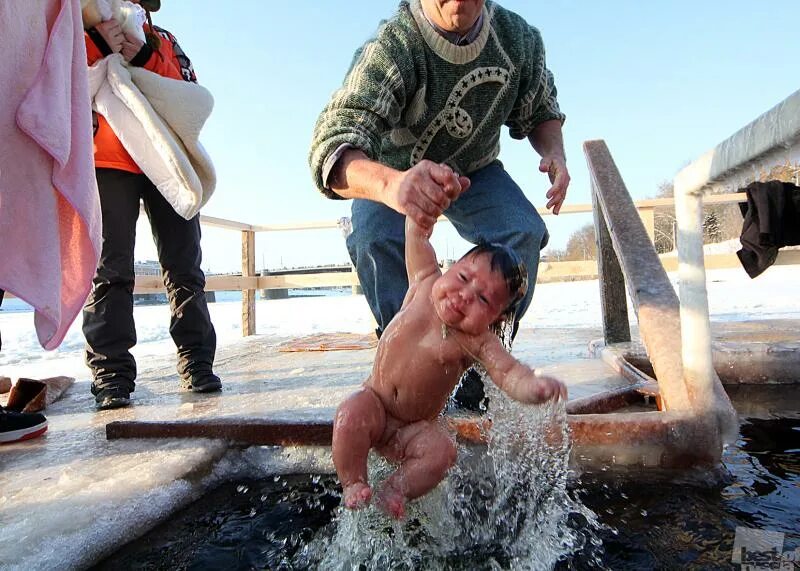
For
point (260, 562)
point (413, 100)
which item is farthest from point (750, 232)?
point (260, 562)

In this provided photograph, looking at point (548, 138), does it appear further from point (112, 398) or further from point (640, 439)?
point (112, 398)

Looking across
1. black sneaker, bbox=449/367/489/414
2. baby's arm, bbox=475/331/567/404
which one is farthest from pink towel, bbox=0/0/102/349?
black sneaker, bbox=449/367/489/414

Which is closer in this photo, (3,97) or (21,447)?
(3,97)

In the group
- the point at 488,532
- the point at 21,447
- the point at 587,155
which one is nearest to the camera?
the point at 488,532

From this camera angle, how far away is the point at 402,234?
2270 mm

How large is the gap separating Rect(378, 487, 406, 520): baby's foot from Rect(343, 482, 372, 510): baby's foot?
47 millimetres

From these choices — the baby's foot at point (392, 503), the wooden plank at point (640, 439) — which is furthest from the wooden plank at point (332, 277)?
the baby's foot at point (392, 503)

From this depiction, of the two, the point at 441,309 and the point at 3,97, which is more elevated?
the point at 3,97

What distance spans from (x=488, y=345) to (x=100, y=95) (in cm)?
200

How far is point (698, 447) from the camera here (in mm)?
1561

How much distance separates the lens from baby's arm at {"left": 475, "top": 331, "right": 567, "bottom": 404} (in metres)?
1.21

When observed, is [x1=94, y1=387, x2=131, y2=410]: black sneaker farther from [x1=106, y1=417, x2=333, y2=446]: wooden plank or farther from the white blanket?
the white blanket

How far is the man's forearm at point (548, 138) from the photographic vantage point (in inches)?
91.8

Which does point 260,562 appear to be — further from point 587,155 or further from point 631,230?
point 587,155
